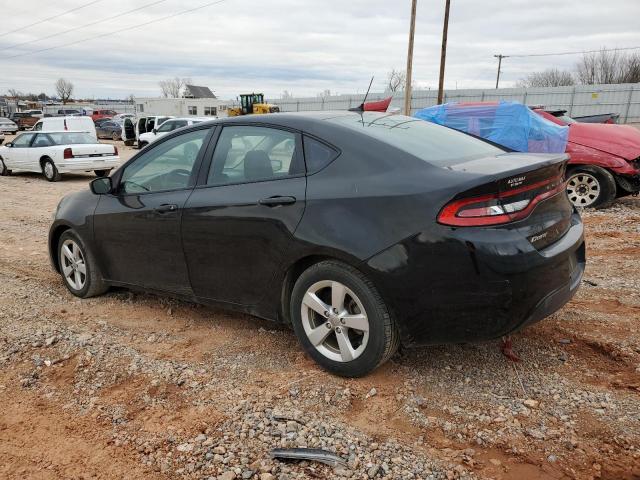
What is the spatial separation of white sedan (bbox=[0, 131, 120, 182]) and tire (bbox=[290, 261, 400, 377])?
43.0ft

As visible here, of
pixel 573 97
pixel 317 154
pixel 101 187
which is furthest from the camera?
pixel 573 97

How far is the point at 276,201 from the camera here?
3.19 m

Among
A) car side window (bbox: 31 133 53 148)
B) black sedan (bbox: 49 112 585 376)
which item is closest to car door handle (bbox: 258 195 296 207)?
black sedan (bbox: 49 112 585 376)

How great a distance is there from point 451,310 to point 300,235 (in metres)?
0.96

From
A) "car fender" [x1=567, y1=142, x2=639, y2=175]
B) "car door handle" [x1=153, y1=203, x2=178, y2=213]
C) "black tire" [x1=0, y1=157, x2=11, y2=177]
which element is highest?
"car fender" [x1=567, y1=142, x2=639, y2=175]

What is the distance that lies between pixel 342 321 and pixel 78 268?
2.85 meters

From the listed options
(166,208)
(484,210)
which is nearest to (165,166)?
(166,208)

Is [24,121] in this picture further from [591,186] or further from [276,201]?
[276,201]

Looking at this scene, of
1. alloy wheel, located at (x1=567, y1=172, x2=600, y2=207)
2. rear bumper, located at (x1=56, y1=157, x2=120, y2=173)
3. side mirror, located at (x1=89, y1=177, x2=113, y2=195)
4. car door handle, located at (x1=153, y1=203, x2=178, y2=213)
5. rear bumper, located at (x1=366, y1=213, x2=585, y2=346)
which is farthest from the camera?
rear bumper, located at (x1=56, y1=157, x2=120, y2=173)

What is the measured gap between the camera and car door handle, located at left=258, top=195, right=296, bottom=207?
3.14 metres

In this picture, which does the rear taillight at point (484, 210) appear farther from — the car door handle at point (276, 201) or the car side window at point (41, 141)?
the car side window at point (41, 141)

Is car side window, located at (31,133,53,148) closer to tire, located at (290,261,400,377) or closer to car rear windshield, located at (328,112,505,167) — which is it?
car rear windshield, located at (328,112,505,167)

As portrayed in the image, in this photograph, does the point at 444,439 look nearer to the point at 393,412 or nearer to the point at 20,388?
the point at 393,412

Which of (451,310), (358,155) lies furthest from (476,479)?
(358,155)
